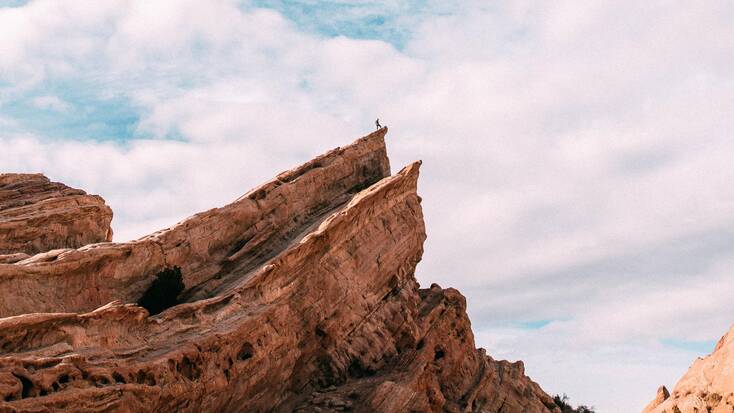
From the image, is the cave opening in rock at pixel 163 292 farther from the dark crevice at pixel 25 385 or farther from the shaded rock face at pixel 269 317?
the dark crevice at pixel 25 385

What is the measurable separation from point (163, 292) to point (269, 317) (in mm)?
5665

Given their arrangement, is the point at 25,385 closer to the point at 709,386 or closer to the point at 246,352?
the point at 246,352

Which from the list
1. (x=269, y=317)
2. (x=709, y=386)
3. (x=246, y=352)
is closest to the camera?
(x=246, y=352)

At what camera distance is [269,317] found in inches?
2076

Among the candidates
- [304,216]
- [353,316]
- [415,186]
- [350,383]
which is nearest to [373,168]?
[415,186]

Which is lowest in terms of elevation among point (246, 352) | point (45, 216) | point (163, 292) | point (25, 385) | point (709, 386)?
point (25, 385)

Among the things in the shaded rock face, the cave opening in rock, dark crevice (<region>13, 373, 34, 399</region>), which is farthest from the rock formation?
dark crevice (<region>13, 373, 34, 399</region>)


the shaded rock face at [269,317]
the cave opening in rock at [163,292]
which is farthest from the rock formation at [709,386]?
the cave opening in rock at [163,292]

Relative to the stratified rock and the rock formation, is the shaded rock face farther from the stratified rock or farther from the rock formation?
the rock formation

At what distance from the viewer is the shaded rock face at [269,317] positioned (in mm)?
42969

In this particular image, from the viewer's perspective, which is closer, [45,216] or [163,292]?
[163,292]

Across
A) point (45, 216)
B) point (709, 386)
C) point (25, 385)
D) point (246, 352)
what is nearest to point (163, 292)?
point (246, 352)

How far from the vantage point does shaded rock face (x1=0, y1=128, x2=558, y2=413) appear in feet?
141

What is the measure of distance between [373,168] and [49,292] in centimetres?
2627
